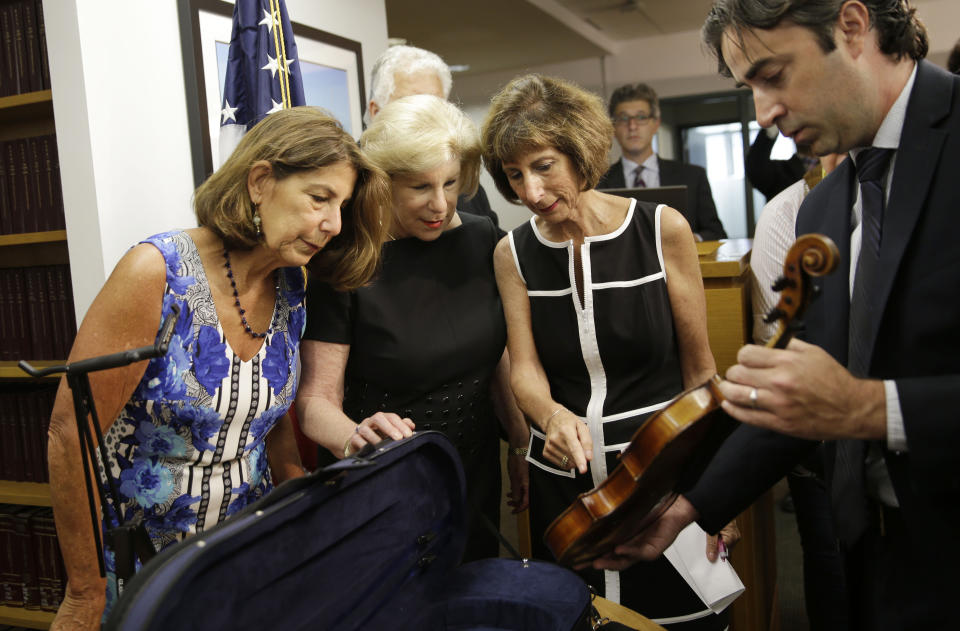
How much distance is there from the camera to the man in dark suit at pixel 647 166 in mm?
4039

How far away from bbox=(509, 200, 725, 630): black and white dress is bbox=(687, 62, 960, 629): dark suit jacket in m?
0.63

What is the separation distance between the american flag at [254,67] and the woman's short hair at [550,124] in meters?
0.97

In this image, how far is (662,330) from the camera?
164 centimetres

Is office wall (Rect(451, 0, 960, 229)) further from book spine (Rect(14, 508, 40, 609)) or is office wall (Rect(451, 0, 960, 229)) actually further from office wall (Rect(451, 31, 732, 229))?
book spine (Rect(14, 508, 40, 609))

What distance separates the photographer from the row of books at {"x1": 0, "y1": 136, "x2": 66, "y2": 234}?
2334 mm

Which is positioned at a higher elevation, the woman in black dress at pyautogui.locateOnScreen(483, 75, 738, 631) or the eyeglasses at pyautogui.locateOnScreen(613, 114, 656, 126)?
the eyeglasses at pyautogui.locateOnScreen(613, 114, 656, 126)

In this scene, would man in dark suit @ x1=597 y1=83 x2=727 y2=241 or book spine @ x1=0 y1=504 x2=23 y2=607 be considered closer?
book spine @ x1=0 y1=504 x2=23 y2=607

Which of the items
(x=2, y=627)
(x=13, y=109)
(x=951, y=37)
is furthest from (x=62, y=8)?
(x=951, y=37)

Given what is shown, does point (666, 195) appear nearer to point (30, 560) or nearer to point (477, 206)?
point (477, 206)

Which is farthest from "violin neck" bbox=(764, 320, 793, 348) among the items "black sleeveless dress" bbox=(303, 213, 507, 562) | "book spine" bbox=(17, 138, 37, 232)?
"book spine" bbox=(17, 138, 37, 232)

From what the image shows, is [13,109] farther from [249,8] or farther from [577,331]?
[577,331]

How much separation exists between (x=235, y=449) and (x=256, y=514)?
0.36 metres

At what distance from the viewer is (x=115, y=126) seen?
2.19m

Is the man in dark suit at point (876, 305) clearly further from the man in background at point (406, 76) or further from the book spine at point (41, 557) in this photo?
the book spine at point (41, 557)
